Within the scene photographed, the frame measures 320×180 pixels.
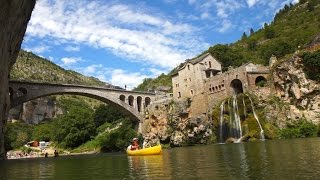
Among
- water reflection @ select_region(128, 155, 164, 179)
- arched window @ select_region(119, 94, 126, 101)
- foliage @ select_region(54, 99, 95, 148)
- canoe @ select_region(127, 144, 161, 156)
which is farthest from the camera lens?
foliage @ select_region(54, 99, 95, 148)

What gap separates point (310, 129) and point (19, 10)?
134 feet

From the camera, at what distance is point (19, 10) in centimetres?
1291

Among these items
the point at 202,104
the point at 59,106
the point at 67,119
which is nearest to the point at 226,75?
the point at 202,104

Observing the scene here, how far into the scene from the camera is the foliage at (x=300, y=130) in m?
45.1

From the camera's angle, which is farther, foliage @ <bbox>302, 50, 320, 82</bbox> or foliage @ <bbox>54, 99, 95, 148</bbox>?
foliage @ <bbox>54, 99, 95, 148</bbox>

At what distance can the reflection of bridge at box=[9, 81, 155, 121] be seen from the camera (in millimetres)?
58219

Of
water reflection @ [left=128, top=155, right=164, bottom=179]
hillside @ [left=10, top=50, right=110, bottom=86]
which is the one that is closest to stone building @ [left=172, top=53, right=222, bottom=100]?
water reflection @ [left=128, top=155, right=164, bottom=179]

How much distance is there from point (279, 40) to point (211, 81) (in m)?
31.7

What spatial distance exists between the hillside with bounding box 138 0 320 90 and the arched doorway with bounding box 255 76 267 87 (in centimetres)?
1044

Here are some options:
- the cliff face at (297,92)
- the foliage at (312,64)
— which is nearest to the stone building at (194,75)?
the cliff face at (297,92)

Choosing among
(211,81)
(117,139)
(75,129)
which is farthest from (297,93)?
(75,129)

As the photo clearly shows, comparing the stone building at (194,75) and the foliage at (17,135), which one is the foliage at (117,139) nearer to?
the stone building at (194,75)

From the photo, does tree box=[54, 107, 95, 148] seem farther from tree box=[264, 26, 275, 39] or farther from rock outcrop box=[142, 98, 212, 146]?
tree box=[264, 26, 275, 39]

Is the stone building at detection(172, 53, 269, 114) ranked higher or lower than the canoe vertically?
higher
